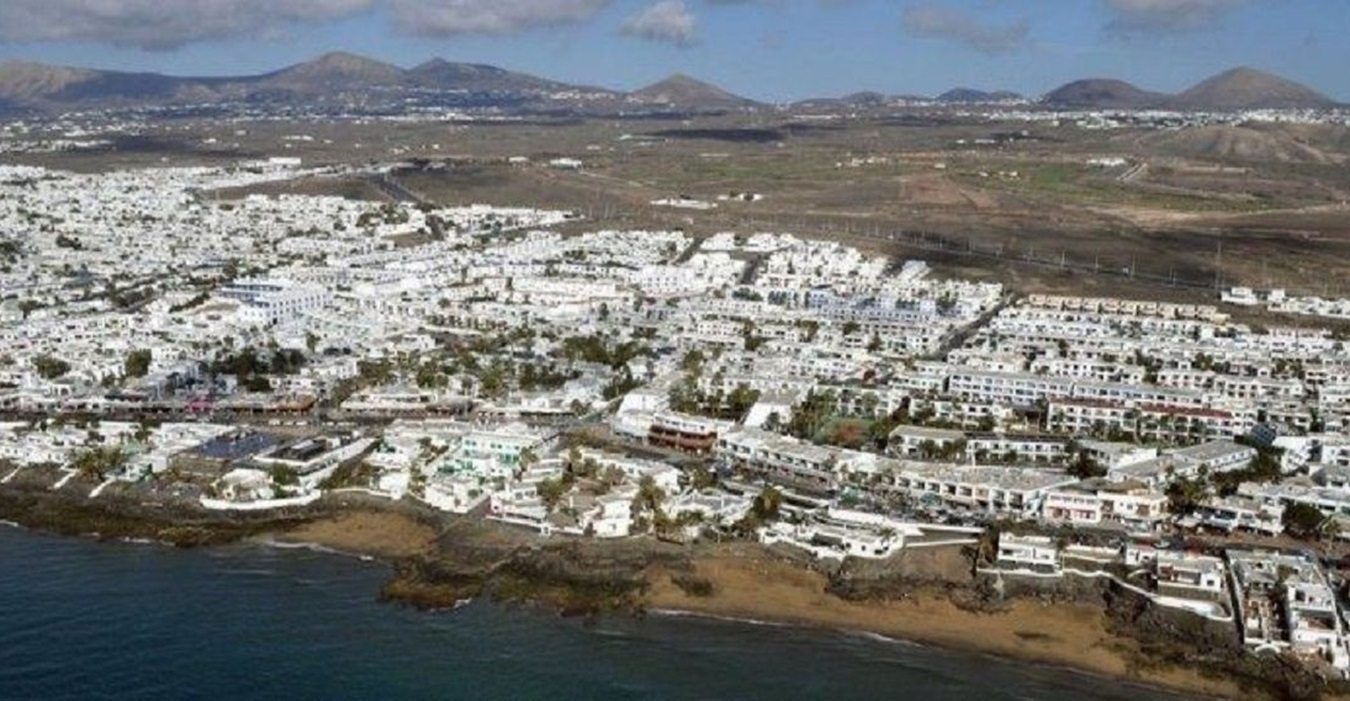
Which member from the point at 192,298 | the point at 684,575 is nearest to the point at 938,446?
the point at 684,575

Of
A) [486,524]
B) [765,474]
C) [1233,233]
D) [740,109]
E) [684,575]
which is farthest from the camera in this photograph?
[740,109]

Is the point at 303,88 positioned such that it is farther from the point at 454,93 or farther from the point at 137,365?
the point at 137,365

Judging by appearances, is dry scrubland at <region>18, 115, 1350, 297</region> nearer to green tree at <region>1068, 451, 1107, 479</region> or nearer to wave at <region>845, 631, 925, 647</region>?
green tree at <region>1068, 451, 1107, 479</region>

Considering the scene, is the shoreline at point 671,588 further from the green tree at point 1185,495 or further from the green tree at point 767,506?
the green tree at point 1185,495

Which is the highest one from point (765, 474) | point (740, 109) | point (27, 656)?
point (740, 109)

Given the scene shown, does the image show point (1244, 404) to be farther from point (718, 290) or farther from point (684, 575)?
point (718, 290)

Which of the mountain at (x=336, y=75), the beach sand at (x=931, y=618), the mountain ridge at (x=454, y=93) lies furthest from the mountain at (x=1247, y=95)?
the beach sand at (x=931, y=618)

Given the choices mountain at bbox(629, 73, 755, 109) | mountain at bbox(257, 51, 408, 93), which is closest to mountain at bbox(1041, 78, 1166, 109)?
mountain at bbox(629, 73, 755, 109)
